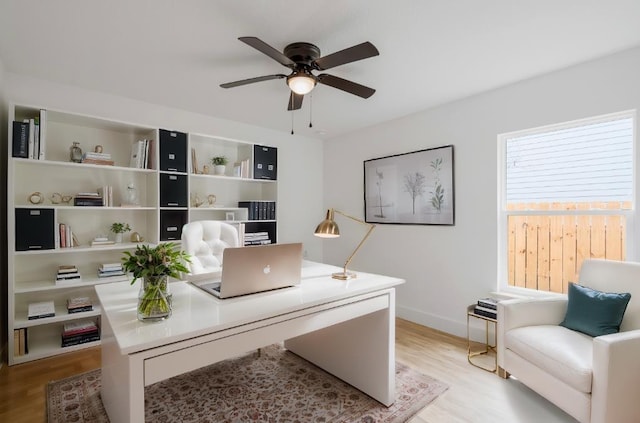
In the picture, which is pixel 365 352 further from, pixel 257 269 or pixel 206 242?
pixel 206 242

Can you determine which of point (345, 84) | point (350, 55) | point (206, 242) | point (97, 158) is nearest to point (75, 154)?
point (97, 158)

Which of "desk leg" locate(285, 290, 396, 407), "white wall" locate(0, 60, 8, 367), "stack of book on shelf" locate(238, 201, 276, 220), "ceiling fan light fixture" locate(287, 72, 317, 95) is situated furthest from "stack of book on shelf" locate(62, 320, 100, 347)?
"ceiling fan light fixture" locate(287, 72, 317, 95)

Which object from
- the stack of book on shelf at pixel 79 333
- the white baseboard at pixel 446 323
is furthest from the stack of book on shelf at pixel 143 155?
the white baseboard at pixel 446 323

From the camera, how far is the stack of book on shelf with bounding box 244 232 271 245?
370 centimetres

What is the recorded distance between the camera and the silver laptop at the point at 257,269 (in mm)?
1439

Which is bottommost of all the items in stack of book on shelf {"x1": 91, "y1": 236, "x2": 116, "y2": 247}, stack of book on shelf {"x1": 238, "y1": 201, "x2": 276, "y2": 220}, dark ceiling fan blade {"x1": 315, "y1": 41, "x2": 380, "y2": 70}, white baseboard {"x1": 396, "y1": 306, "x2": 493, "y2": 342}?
white baseboard {"x1": 396, "y1": 306, "x2": 493, "y2": 342}

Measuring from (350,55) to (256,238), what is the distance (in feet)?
8.41

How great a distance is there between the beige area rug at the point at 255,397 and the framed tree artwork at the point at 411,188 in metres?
1.63

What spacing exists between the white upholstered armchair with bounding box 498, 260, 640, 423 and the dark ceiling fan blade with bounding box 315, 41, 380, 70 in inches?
73.8

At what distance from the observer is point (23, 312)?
2652 millimetres

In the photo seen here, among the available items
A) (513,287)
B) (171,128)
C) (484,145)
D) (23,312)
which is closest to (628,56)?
(484,145)

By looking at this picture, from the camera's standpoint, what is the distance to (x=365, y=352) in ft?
6.68

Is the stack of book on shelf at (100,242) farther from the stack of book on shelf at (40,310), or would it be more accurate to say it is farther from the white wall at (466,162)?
the white wall at (466,162)

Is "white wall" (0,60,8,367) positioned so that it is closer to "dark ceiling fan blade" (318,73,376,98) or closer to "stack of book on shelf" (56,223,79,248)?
"stack of book on shelf" (56,223,79,248)
